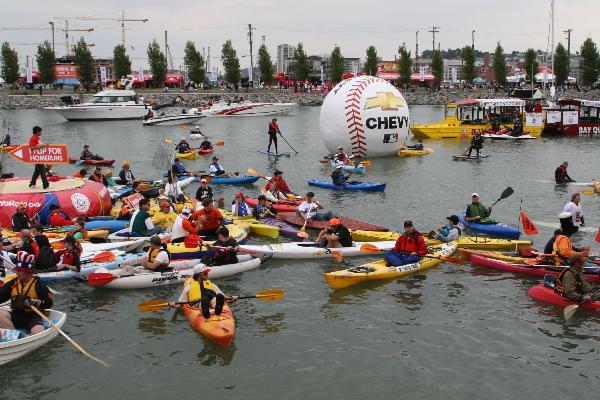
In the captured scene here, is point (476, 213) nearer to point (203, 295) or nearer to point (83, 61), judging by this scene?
point (203, 295)

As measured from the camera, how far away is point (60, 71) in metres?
113

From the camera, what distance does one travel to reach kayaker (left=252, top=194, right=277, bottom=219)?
22078mm

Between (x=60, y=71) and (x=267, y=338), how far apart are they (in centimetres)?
11030

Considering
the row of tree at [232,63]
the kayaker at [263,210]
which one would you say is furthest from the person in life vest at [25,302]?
the row of tree at [232,63]

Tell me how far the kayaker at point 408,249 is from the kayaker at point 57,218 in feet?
32.1

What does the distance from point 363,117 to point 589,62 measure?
276 feet

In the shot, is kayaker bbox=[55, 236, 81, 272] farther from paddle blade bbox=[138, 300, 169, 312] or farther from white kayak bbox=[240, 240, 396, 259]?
white kayak bbox=[240, 240, 396, 259]

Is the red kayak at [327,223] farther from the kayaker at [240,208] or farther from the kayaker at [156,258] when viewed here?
the kayaker at [156,258]

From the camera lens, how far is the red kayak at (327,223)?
20.6m

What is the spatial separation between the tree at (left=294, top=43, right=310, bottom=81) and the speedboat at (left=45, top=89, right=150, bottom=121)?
4887cm

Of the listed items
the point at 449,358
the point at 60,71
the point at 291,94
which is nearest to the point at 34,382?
the point at 449,358

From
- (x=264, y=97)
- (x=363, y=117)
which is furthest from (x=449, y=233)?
(x=264, y=97)

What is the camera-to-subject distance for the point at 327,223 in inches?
842

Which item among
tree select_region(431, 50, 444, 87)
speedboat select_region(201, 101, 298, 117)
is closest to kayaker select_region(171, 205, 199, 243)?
speedboat select_region(201, 101, 298, 117)
